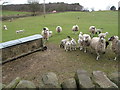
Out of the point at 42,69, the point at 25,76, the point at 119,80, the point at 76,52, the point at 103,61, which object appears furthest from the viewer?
the point at 76,52

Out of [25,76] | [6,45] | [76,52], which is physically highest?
[6,45]

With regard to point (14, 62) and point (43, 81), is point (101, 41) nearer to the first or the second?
point (14, 62)

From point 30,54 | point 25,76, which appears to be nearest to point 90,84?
point 25,76

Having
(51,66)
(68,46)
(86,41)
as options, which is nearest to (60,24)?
(68,46)

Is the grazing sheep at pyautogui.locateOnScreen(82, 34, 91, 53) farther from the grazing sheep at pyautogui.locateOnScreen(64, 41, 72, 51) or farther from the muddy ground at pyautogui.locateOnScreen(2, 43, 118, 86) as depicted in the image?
the grazing sheep at pyautogui.locateOnScreen(64, 41, 72, 51)

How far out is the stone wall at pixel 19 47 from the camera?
26.4 ft

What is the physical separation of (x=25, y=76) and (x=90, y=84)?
4.61 meters

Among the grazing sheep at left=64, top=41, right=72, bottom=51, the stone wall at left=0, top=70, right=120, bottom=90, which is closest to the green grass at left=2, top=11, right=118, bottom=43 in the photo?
the grazing sheep at left=64, top=41, right=72, bottom=51

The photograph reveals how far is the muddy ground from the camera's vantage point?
21.5 ft

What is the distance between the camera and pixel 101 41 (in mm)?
8000

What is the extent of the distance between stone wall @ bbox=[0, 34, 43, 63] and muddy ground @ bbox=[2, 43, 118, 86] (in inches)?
15.4

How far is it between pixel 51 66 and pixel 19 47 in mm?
2898

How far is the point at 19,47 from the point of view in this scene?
8.83 m

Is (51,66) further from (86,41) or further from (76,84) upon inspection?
(76,84)
